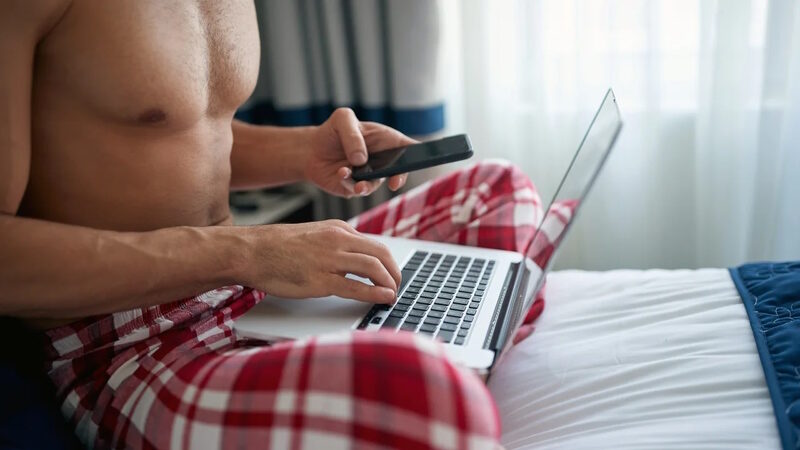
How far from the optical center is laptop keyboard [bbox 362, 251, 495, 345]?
845 millimetres

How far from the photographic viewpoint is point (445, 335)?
0.82 meters

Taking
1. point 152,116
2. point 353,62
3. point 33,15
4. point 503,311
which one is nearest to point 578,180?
point 503,311

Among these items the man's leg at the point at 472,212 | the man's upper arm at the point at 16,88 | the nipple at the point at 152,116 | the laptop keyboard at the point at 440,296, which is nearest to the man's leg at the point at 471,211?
the man's leg at the point at 472,212

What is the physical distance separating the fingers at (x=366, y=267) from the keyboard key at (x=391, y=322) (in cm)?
5

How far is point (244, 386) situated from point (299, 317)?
0.20 m

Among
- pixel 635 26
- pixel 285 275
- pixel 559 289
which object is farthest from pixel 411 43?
pixel 285 275

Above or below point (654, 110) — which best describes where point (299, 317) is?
below

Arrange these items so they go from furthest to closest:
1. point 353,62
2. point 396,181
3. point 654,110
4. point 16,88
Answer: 1. point 353,62
2. point 654,110
3. point 396,181
4. point 16,88

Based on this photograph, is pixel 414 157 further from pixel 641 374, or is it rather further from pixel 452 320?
pixel 641 374

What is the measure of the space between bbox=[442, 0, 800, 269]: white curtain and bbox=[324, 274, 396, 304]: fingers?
3.61 ft

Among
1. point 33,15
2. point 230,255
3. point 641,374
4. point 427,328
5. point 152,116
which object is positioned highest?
point 33,15

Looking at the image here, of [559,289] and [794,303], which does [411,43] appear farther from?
[794,303]

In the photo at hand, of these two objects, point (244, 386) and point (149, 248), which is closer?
point (244, 386)

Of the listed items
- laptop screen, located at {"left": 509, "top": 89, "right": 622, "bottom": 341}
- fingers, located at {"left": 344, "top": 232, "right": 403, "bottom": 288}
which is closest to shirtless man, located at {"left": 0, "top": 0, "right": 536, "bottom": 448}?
fingers, located at {"left": 344, "top": 232, "right": 403, "bottom": 288}
